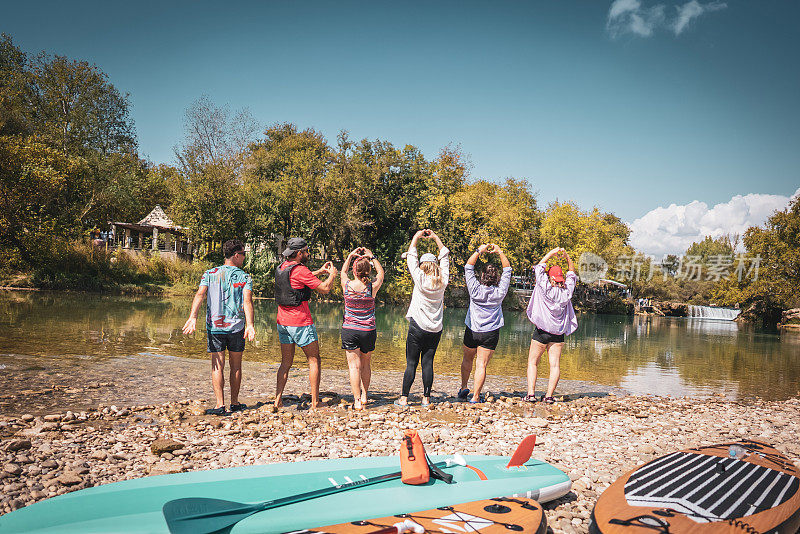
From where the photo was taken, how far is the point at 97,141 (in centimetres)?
4147

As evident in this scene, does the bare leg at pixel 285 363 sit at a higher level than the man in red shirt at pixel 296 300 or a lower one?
lower

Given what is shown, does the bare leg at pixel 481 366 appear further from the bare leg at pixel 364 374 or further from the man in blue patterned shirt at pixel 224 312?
the man in blue patterned shirt at pixel 224 312

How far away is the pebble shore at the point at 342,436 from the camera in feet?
14.6

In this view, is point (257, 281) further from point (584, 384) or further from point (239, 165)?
point (584, 384)

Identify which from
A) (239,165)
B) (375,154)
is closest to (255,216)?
(239,165)

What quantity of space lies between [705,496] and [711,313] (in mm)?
70284

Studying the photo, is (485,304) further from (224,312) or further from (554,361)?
(224,312)

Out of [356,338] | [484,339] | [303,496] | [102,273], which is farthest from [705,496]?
[102,273]

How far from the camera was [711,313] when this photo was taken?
202ft

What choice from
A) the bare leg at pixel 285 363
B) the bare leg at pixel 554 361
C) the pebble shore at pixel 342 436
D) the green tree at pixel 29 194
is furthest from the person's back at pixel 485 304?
the green tree at pixel 29 194

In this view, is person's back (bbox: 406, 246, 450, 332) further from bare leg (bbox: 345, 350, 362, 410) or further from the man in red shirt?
the man in red shirt

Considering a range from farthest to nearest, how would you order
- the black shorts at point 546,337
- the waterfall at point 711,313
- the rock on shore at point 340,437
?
the waterfall at point 711,313 < the black shorts at point 546,337 < the rock on shore at point 340,437

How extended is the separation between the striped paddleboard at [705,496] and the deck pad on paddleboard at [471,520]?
0.48 m

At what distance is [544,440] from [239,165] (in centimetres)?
3827
